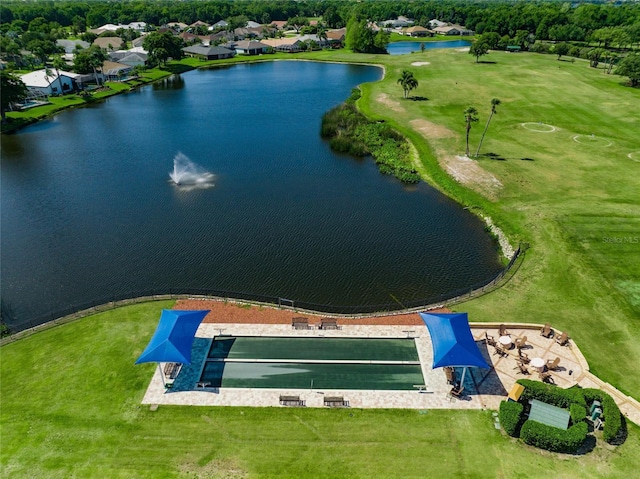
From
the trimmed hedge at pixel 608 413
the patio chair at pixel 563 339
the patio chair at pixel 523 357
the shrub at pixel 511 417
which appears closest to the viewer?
the trimmed hedge at pixel 608 413

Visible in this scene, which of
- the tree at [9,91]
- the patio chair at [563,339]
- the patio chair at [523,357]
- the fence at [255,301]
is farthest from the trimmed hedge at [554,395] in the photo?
the tree at [9,91]

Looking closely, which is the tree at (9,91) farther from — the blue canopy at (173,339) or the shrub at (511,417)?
the shrub at (511,417)

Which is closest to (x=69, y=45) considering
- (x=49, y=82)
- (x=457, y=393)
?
Result: (x=49, y=82)

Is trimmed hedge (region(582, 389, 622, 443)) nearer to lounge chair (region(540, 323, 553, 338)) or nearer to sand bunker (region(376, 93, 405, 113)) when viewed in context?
lounge chair (region(540, 323, 553, 338))

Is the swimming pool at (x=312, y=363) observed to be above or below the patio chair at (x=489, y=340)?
below

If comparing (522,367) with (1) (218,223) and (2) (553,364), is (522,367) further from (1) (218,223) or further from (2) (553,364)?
(1) (218,223)
